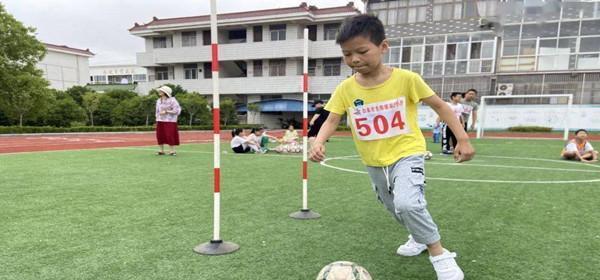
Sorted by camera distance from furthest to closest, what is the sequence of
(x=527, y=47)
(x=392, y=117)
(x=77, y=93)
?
(x=77, y=93) < (x=527, y=47) < (x=392, y=117)

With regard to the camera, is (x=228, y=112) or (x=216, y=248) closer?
(x=216, y=248)

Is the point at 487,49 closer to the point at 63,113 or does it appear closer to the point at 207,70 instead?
the point at 207,70

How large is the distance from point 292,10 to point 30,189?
31.4 m

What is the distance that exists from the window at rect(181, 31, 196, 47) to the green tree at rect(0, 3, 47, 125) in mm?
16724

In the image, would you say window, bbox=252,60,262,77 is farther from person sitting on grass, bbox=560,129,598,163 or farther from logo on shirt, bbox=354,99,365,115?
logo on shirt, bbox=354,99,365,115

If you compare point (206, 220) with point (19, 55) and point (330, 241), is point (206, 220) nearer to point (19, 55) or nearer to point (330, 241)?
point (330, 241)

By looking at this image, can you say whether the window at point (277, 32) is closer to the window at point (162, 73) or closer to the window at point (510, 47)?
the window at point (162, 73)

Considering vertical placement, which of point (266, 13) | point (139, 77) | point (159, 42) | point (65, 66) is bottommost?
point (65, 66)

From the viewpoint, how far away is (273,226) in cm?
363

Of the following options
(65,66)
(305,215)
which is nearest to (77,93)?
(65,66)

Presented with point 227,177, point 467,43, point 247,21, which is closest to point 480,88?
point 467,43

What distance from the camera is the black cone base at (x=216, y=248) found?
291 cm

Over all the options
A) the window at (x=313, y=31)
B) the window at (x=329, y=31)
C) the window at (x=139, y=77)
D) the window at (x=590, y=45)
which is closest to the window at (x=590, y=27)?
the window at (x=590, y=45)

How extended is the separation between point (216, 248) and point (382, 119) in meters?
1.62
